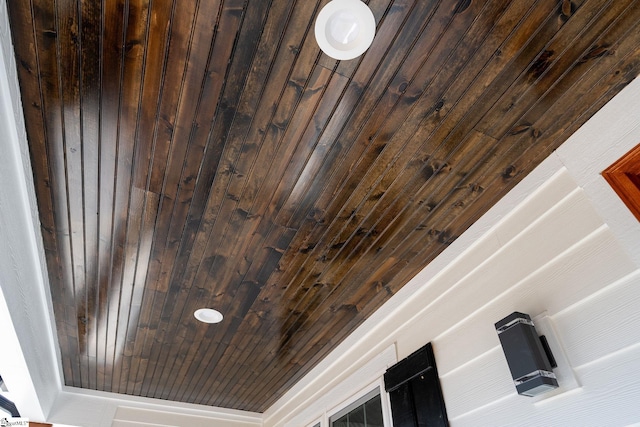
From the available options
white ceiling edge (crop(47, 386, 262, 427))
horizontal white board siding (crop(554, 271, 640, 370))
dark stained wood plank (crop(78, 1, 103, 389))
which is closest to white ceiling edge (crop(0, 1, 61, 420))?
dark stained wood plank (crop(78, 1, 103, 389))

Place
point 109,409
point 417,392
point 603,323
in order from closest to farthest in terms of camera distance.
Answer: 1. point 603,323
2. point 417,392
3. point 109,409

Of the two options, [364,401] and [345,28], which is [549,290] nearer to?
[345,28]

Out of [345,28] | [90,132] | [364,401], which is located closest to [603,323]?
[345,28]

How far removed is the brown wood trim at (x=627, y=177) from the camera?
1.50m

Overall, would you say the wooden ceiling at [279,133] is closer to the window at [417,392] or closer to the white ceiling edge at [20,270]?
the white ceiling edge at [20,270]

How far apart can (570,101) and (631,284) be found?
0.74 metres

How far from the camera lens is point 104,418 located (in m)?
4.04

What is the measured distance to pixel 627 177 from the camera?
61.1 inches

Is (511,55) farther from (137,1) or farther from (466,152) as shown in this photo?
(137,1)

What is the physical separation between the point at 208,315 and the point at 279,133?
5.59 feet

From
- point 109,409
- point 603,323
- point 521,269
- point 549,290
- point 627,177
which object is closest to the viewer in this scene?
point 603,323

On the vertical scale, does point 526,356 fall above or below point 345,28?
below

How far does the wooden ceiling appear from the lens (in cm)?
134

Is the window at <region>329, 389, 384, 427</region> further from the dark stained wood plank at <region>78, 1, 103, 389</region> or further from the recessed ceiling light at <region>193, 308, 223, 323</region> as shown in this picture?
the dark stained wood plank at <region>78, 1, 103, 389</region>
